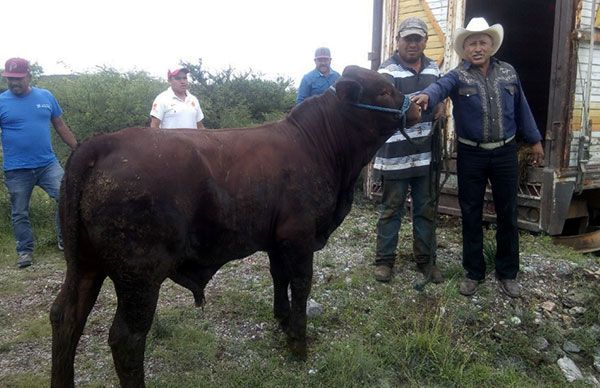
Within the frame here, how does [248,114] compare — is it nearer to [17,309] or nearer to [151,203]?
[17,309]

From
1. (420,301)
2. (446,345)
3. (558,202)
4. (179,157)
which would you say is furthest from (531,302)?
(179,157)

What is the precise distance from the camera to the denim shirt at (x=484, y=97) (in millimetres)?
4613

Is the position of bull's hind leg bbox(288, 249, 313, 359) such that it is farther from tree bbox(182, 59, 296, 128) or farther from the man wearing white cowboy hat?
tree bbox(182, 59, 296, 128)

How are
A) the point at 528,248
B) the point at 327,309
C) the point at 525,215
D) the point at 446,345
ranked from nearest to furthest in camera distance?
the point at 446,345, the point at 327,309, the point at 528,248, the point at 525,215

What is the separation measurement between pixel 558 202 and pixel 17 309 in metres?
6.28

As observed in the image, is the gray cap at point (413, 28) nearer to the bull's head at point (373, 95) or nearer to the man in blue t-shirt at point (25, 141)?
the bull's head at point (373, 95)

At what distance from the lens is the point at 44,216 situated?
8.13 meters

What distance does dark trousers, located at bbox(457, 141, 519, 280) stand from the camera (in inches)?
187

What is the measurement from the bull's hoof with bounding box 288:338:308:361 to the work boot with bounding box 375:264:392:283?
1.50 m

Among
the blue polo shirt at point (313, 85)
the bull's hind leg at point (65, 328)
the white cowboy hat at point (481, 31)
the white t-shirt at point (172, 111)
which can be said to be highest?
the white cowboy hat at point (481, 31)

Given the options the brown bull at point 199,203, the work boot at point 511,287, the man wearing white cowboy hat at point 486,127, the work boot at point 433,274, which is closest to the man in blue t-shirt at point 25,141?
the brown bull at point 199,203

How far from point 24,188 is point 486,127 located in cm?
549

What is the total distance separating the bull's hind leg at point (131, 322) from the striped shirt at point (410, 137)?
2.79m

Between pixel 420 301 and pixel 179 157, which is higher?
pixel 179 157
